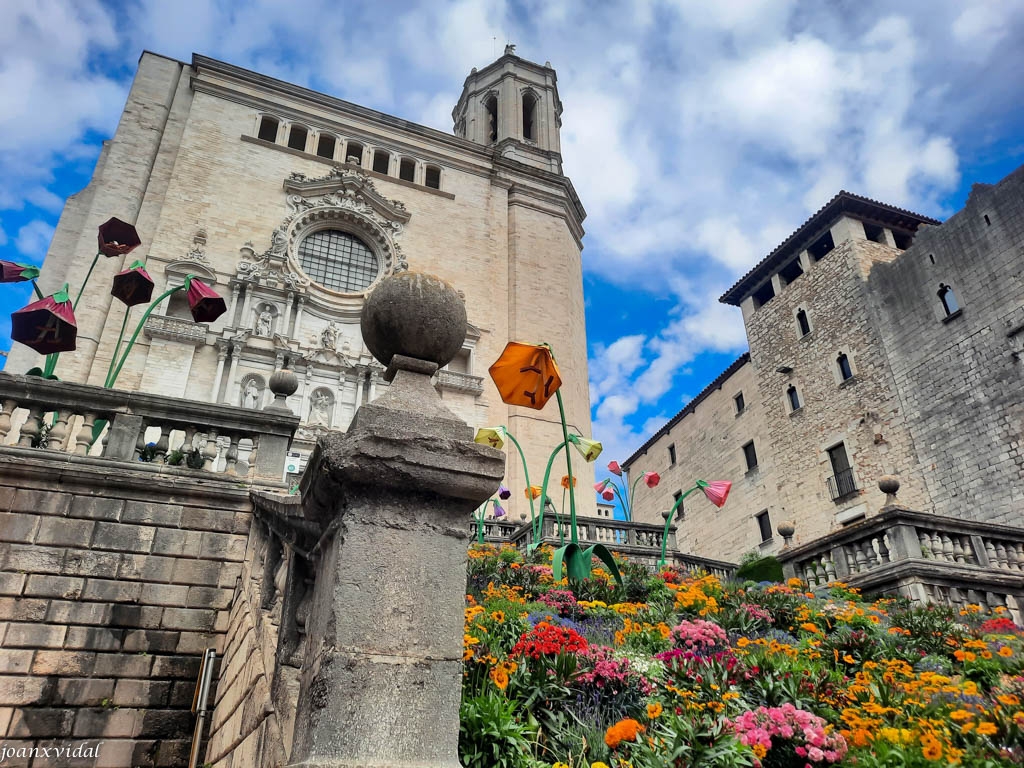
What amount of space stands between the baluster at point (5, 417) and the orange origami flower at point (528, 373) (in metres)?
7.74

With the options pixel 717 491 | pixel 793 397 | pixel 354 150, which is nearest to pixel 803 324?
pixel 793 397

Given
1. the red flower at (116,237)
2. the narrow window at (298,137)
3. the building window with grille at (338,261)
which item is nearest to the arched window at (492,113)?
the narrow window at (298,137)

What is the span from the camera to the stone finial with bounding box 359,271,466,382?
131 inches

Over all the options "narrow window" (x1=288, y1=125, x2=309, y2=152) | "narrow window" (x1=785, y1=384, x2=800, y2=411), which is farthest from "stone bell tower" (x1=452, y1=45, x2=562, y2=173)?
"narrow window" (x1=785, y1=384, x2=800, y2=411)

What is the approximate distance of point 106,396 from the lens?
8055 millimetres

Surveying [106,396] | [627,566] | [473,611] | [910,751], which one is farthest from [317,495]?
[627,566]

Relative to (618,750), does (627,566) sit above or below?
above

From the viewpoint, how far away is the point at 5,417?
7.70 metres

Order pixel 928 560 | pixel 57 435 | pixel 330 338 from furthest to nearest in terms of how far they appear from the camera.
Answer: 1. pixel 330 338
2. pixel 928 560
3. pixel 57 435

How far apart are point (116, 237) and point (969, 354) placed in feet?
73.1

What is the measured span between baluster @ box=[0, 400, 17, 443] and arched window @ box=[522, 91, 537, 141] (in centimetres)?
2837

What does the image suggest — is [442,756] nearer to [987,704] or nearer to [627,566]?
[987,704]

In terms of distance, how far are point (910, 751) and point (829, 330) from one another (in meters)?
23.7

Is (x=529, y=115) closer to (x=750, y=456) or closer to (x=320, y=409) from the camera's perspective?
(x=750, y=456)
